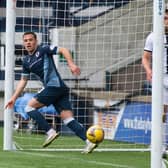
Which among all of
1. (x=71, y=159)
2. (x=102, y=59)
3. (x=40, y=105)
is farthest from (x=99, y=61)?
(x=71, y=159)

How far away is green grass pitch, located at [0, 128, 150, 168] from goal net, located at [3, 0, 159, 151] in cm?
233

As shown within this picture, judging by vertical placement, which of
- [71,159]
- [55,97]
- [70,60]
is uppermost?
[70,60]

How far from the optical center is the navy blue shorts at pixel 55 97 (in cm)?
1126

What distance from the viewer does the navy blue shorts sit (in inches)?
443

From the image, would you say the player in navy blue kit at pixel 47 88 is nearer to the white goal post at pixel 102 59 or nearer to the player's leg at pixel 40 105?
the player's leg at pixel 40 105

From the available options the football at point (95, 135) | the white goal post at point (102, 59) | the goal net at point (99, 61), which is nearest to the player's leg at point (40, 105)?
the football at point (95, 135)

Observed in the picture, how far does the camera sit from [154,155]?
23.6 feet

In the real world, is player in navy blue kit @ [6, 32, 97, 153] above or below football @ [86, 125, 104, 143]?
above

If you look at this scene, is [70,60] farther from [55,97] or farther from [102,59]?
[102,59]

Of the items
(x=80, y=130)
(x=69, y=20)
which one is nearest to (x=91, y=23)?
(x=69, y=20)

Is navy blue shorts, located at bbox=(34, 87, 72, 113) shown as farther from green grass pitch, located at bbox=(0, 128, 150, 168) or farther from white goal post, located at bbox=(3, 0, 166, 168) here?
white goal post, located at bbox=(3, 0, 166, 168)

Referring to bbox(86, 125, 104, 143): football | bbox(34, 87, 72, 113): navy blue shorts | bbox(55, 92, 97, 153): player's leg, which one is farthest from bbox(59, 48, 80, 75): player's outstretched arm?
bbox(86, 125, 104, 143): football

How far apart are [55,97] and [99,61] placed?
518cm

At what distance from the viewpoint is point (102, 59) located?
1641cm
